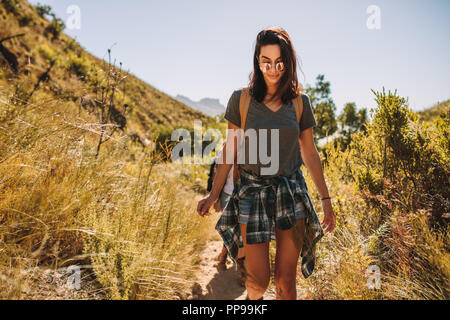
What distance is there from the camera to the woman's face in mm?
1680

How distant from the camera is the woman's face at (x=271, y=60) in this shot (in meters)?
1.68

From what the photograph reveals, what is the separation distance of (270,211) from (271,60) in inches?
39.5

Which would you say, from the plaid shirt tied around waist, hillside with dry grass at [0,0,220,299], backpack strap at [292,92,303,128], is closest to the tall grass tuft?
hillside with dry grass at [0,0,220,299]

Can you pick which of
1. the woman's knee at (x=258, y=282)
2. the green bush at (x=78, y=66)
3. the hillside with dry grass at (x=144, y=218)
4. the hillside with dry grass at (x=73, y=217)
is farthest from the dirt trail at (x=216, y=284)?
the green bush at (x=78, y=66)

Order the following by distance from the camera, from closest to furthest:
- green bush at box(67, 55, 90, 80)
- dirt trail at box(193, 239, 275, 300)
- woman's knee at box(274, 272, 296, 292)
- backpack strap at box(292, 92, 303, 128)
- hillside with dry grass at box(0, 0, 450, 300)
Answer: woman's knee at box(274, 272, 296, 292), backpack strap at box(292, 92, 303, 128), hillside with dry grass at box(0, 0, 450, 300), dirt trail at box(193, 239, 275, 300), green bush at box(67, 55, 90, 80)

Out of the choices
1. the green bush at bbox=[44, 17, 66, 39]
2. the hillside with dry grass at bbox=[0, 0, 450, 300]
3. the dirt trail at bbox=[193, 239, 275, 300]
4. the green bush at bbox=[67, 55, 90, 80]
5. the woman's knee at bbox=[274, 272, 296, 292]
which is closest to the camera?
the woman's knee at bbox=[274, 272, 296, 292]

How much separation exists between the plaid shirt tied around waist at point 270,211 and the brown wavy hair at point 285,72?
0.54 metres

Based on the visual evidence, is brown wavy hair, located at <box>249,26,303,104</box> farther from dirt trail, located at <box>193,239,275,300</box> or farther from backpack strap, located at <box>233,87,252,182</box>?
dirt trail, located at <box>193,239,275,300</box>

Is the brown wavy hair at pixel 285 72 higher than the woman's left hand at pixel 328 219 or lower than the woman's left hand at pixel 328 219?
higher

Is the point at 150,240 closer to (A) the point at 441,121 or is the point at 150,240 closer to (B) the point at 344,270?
(B) the point at 344,270

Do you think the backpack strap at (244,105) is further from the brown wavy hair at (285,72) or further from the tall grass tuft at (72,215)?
the tall grass tuft at (72,215)
